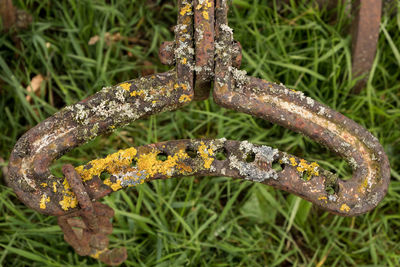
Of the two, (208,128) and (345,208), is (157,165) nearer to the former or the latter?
(345,208)

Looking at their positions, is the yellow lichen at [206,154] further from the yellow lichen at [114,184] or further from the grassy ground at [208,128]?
the grassy ground at [208,128]

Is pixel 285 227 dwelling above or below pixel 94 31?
below

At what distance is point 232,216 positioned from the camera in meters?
2.00

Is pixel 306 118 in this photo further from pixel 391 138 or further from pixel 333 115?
pixel 391 138

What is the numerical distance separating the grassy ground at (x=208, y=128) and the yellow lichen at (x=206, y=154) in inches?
24.1

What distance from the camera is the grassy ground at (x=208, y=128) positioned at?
191 cm

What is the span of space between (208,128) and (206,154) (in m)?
0.81

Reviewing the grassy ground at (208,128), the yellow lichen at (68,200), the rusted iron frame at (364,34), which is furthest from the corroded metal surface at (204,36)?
the rusted iron frame at (364,34)

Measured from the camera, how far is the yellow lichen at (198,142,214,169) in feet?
4.26

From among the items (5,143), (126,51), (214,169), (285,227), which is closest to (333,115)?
(214,169)

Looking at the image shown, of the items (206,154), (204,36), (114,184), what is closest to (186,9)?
(204,36)

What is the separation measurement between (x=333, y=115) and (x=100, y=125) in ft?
2.26

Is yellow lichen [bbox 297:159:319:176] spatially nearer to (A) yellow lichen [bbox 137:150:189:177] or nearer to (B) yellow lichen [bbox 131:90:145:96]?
(A) yellow lichen [bbox 137:150:189:177]

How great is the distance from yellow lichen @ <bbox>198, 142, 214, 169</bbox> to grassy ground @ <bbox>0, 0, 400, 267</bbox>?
613 millimetres
